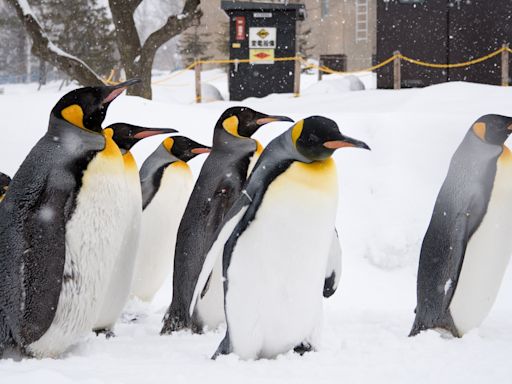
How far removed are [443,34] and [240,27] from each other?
3.87 metres

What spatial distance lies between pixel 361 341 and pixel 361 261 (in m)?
2.44

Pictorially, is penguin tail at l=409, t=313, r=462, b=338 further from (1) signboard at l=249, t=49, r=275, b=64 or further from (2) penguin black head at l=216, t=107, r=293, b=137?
(1) signboard at l=249, t=49, r=275, b=64

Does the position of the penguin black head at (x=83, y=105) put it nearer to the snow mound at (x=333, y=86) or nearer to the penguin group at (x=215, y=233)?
the penguin group at (x=215, y=233)

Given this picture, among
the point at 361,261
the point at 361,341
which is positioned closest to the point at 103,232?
the point at 361,341

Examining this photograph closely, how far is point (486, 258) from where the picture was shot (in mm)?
3492

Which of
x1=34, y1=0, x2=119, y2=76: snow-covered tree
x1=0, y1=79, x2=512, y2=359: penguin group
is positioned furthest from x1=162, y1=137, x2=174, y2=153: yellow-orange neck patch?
x1=34, y1=0, x2=119, y2=76: snow-covered tree

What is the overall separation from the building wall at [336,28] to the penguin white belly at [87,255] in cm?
2370

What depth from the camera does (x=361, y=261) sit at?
18.5 feet

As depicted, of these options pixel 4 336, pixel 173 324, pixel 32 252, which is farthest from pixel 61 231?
pixel 173 324

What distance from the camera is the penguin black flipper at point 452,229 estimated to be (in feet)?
11.3

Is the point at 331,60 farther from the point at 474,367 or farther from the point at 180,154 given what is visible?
the point at 474,367

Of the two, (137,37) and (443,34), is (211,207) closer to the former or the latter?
(137,37)

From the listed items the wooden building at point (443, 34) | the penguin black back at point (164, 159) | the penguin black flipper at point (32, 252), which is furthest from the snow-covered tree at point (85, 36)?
the penguin black flipper at point (32, 252)

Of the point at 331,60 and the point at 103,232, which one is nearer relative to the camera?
the point at 103,232
